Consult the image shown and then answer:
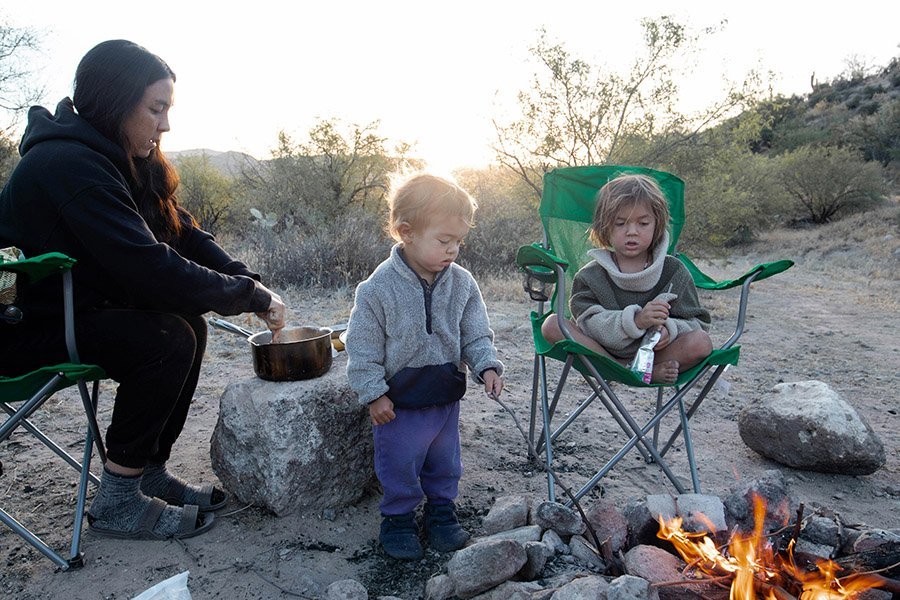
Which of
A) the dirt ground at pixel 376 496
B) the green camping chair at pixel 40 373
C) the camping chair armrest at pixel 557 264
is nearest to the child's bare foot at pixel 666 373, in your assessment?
the camping chair armrest at pixel 557 264

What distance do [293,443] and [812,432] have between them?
7.34 ft

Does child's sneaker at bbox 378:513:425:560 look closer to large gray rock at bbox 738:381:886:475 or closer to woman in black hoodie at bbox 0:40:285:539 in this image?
woman in black hoodie at bbox 0:40:285:539

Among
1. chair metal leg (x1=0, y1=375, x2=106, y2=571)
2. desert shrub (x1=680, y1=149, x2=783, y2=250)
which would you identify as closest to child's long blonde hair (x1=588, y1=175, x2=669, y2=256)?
chair metal leg (x1=0, y1=375, x2=106, y2=571)

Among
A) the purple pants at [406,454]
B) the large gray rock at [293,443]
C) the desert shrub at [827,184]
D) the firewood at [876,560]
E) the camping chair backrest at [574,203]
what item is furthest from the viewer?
the desert shrub at [827,184]

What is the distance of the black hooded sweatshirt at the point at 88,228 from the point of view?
1.90 metres

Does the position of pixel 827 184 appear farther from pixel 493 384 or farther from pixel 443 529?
pixel 443 529

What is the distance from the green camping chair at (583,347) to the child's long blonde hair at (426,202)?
435 millimetres

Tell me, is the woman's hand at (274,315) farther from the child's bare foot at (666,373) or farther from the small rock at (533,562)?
the child's bare foot at (666,373)

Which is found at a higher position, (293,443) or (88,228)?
(88,228)

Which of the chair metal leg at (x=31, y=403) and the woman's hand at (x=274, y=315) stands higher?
the woman's hand at (x=274, y=315)

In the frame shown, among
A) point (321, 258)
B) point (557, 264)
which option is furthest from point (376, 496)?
point (321, 258)

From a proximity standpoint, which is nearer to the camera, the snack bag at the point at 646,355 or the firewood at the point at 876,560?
the firewood at the point at 876,560

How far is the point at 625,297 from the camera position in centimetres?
267

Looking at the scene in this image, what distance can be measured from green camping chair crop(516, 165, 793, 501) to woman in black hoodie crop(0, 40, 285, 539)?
1179mm
